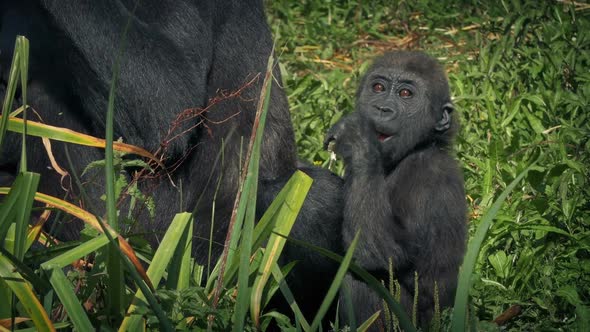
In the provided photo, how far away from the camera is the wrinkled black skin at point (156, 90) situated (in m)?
3.92

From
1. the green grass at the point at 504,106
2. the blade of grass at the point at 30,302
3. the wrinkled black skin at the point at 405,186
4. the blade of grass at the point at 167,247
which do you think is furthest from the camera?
the green grass at the point at 504,106

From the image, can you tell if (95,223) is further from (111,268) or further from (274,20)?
(274,20)

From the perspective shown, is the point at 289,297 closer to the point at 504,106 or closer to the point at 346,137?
the point at 346,137

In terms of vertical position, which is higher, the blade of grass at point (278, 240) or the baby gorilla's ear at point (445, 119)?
the baby gorilla's ear at point (445, 119)

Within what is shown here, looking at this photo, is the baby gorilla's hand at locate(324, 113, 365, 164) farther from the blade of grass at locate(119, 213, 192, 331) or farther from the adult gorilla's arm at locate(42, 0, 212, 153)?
the blade of grass at locate(119, 213, 192, 331)

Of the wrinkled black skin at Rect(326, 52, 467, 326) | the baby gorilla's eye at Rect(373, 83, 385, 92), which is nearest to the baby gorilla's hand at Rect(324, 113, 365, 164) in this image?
the wrinkled black skin at Rect(326, 52, 467, 326)

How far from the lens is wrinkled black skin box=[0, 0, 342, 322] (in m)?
3.92

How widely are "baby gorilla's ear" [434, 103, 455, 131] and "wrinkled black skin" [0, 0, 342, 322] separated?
1.74 feet

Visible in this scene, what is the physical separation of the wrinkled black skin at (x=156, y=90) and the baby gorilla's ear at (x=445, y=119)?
0.53m

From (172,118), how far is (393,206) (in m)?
0.93

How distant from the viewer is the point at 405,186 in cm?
382

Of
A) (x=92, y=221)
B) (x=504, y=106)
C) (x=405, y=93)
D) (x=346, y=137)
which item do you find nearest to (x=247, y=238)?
(x=92, y=221)

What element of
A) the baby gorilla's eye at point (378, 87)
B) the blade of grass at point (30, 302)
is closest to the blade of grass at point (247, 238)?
the blade of grass at point (30, 302)

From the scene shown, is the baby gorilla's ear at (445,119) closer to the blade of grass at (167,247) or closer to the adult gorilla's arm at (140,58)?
the adult gorilla's arm at (140,58)
